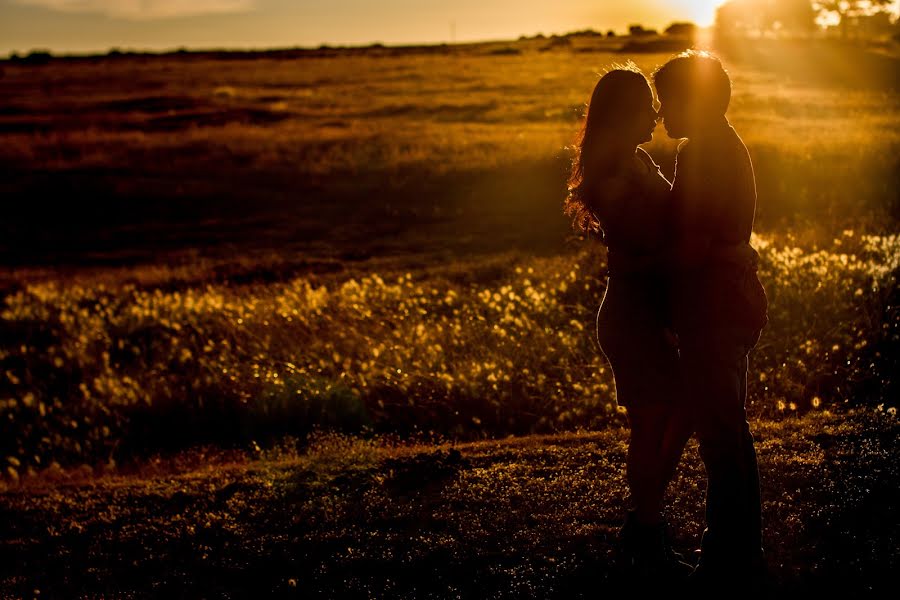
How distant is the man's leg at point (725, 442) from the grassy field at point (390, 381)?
17.5 inches

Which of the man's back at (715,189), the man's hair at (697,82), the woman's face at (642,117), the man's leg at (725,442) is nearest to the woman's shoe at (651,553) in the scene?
the man's leg at (725,442)

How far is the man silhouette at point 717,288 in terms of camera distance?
344 cm

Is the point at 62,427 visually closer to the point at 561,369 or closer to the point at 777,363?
the point at 561,369

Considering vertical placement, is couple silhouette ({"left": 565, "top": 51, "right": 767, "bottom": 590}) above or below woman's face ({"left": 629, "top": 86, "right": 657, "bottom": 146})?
below

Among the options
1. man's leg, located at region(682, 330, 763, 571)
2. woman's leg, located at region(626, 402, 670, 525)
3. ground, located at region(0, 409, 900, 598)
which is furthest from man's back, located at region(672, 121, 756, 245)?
ground, located at region(0, 409, 900, 598)

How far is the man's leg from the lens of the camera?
140 inches

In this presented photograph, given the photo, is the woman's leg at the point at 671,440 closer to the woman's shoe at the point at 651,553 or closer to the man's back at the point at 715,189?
the woman's shoe at the point at 651,553

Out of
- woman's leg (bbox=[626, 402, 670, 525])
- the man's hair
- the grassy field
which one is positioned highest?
the man's hair

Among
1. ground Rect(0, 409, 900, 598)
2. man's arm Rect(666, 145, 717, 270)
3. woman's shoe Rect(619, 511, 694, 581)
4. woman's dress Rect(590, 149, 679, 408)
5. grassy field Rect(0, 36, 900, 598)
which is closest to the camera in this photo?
man's arm Rect(666, 145, 717, 270)

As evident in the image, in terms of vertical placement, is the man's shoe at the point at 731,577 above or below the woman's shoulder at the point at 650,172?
below

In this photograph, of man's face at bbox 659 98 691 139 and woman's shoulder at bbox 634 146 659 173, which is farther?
woman's shoulder at bbox 634 146 659 173

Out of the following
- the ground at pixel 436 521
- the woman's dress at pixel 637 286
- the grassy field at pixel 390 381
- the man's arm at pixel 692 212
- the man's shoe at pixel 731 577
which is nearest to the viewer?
the man's arm at pixel 692 212

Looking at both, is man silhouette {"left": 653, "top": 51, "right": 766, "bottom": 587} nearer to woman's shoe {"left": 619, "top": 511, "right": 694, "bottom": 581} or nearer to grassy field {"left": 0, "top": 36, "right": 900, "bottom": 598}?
woman's shoe {"left": 619, "top": 511, "right": 694, "bottom": 581}

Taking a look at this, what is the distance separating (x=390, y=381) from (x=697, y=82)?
210 inches
